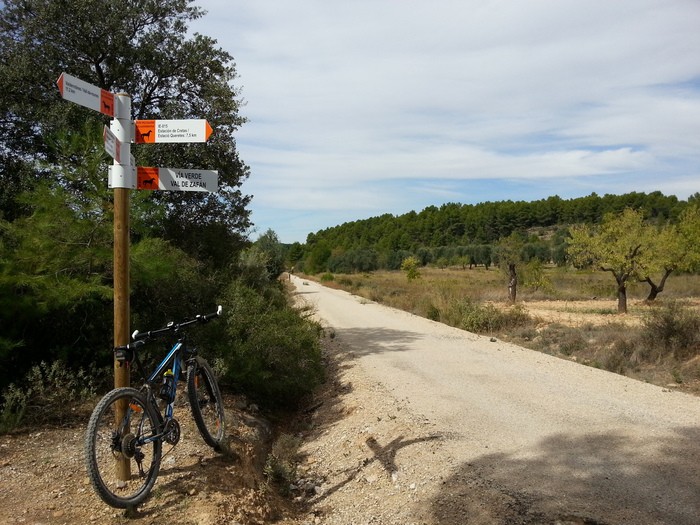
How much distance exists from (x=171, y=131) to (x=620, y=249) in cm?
2426

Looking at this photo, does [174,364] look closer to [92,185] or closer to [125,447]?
[125,447]

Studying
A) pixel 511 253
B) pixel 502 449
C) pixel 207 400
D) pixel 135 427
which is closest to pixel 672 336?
pixel 502 449

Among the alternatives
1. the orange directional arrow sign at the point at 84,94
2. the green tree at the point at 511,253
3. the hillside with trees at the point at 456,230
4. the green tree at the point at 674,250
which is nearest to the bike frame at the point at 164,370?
the orange directional arrow sign at the point at 84,94

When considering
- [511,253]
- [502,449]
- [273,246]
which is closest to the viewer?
→ [502,449]

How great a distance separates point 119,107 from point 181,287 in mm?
3648

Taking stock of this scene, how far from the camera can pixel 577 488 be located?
4.30 m

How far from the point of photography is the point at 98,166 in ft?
21.1

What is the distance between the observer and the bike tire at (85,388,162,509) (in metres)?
3.49

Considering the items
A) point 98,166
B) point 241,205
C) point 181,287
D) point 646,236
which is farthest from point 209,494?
point 646,236

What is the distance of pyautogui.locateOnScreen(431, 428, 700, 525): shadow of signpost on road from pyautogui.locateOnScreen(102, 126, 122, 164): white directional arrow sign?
11.5 ft

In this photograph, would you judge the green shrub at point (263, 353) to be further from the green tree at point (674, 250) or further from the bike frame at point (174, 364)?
the green tree at point (674, 250)

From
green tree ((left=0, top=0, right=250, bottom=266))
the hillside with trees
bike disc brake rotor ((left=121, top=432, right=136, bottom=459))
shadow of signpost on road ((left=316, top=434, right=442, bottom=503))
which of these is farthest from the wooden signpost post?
the hillside with trees

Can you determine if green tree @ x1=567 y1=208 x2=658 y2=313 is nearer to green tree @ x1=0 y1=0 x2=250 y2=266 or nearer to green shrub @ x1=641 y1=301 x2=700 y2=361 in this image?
green shrub @ x1=641 y1=301 x2=700 y2=361

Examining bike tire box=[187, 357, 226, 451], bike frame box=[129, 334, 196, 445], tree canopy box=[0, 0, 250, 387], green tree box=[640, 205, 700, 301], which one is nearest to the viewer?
bike frame box=[129, 334, 196, 445]
